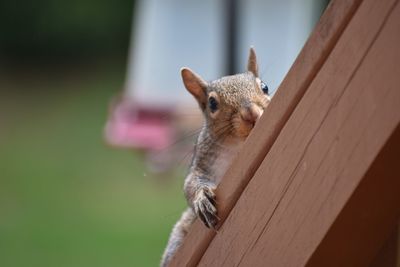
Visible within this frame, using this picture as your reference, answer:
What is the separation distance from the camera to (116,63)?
9.45 metres

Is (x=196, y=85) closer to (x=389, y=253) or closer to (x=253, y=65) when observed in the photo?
(x=253, y=65)

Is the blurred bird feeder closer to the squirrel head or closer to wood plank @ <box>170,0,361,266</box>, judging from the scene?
the squirrel head

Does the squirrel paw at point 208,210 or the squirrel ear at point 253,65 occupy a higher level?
the squirrel ear at point 253,65

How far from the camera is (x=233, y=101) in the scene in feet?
5.90

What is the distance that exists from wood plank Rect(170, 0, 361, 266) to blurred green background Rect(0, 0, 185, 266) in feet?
11.2

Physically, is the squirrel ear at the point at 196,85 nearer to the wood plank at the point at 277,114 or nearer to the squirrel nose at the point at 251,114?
the squirrel nose at the point at 251,114

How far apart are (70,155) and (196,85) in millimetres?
5226

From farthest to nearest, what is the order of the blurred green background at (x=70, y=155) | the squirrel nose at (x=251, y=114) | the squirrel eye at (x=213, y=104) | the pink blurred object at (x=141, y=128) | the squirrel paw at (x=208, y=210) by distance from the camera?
the blurred green background at (x=70, y=155) → the pink blurred object at (x=141, y=128) → the squirrel eye at (x=213, y=104) → the squirrel nose at (x=251, y=114) → the squirrel paw at (x=208, y=210)

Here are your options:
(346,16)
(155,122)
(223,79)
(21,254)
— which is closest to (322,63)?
(346,16)

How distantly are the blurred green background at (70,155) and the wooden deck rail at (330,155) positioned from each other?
3533 mm

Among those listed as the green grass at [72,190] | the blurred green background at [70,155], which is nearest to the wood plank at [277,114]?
→ the green grass at [72,190]

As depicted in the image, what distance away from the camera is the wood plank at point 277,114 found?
109cm

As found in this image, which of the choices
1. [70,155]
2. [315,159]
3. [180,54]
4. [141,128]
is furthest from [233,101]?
[70,155]

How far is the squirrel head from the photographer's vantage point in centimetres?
171
